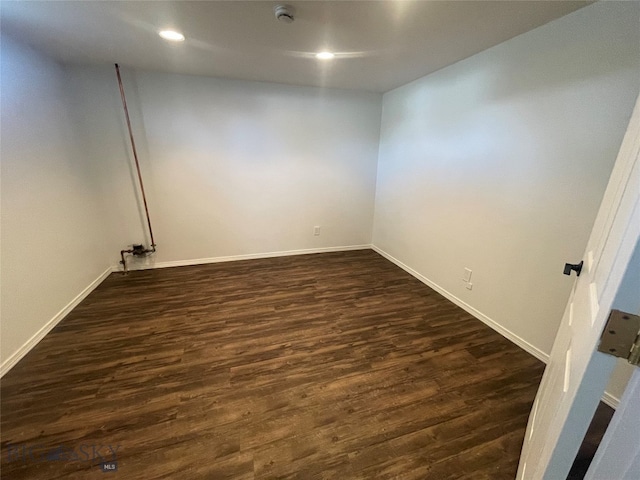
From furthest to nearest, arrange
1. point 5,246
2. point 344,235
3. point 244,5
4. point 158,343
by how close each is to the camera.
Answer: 1. point 344,235
2. point 158,343
3. point 5,246
4. point 244,5

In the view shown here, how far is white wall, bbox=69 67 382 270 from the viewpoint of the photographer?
295cm

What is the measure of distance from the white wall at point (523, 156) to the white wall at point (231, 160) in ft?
3.39

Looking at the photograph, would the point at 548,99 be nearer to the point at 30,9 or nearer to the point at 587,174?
the point at 587,174

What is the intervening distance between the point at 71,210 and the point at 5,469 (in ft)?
6.86

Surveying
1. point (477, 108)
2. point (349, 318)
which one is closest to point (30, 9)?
point (349, 318)

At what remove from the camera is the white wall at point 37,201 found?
6.09ft

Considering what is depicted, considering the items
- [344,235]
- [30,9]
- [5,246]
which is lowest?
[344,235]

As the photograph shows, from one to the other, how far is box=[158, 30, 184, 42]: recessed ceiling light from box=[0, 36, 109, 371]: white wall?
1053 millimetres

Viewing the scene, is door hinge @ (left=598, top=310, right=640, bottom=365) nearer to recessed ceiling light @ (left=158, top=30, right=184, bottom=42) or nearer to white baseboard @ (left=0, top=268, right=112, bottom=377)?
recessed ceiling light @ (left=158, top=30, right=184, bottom=42)

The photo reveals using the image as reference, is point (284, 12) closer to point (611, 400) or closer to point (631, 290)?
point (631, 290)

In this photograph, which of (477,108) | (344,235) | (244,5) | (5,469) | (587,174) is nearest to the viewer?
(5,469)

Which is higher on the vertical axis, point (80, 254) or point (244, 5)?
point (244, 5)

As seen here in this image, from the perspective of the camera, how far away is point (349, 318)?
245 cm

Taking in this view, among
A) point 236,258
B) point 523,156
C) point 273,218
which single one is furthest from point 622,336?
point 236,258
